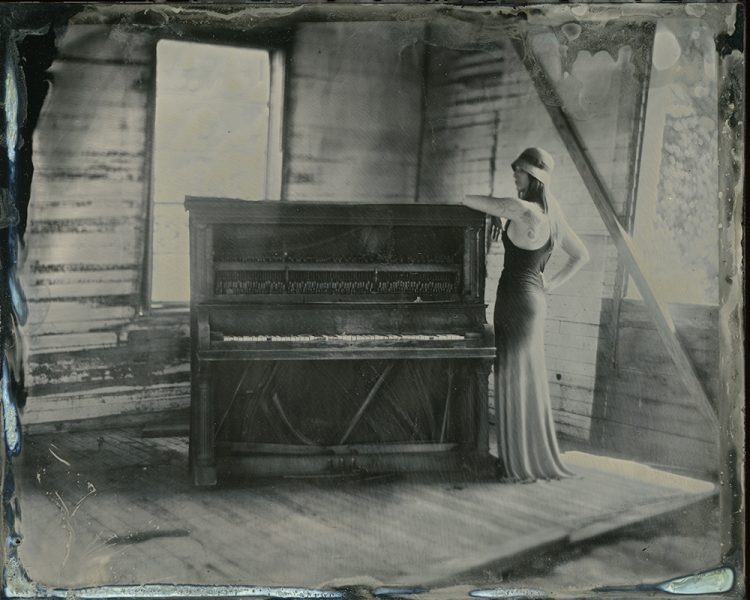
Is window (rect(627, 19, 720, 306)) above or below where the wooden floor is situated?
above

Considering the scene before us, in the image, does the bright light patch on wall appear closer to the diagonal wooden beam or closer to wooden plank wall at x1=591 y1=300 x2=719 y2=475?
the diagonal wooden beam

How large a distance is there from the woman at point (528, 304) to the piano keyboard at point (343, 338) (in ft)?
0.89

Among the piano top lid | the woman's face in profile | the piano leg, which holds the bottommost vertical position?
the piano leg

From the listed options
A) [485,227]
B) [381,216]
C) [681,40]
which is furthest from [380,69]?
[681,40]

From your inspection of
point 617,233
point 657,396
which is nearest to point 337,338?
point 617,233

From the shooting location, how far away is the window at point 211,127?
334cm

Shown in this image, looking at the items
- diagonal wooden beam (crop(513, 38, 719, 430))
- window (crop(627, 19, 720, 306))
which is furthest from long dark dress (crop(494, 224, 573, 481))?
window (crop(627, 19, 720, 306))

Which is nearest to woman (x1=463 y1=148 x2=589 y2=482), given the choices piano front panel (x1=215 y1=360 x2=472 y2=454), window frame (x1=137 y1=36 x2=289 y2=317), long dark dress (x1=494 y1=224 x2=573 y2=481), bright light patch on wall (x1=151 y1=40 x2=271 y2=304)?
long dark dress (x1=494 y1=224 x2=573 y2=481)

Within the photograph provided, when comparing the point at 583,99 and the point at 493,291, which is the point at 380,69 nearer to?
the point at 583,99

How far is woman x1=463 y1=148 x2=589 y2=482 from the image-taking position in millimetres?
3424

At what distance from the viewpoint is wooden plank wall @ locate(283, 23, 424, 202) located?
133 inches

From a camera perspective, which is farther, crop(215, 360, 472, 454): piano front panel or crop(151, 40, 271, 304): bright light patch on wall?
crop(215, 360, 472, 454): piano front panel

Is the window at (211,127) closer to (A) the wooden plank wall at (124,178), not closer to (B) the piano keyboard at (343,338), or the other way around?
(A) the wooden plank wall at (124,178)

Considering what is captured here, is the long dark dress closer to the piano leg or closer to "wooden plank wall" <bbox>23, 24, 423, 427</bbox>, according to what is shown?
"wooden plank wall" <bbox>23, 24, 423, 427</bbox>
